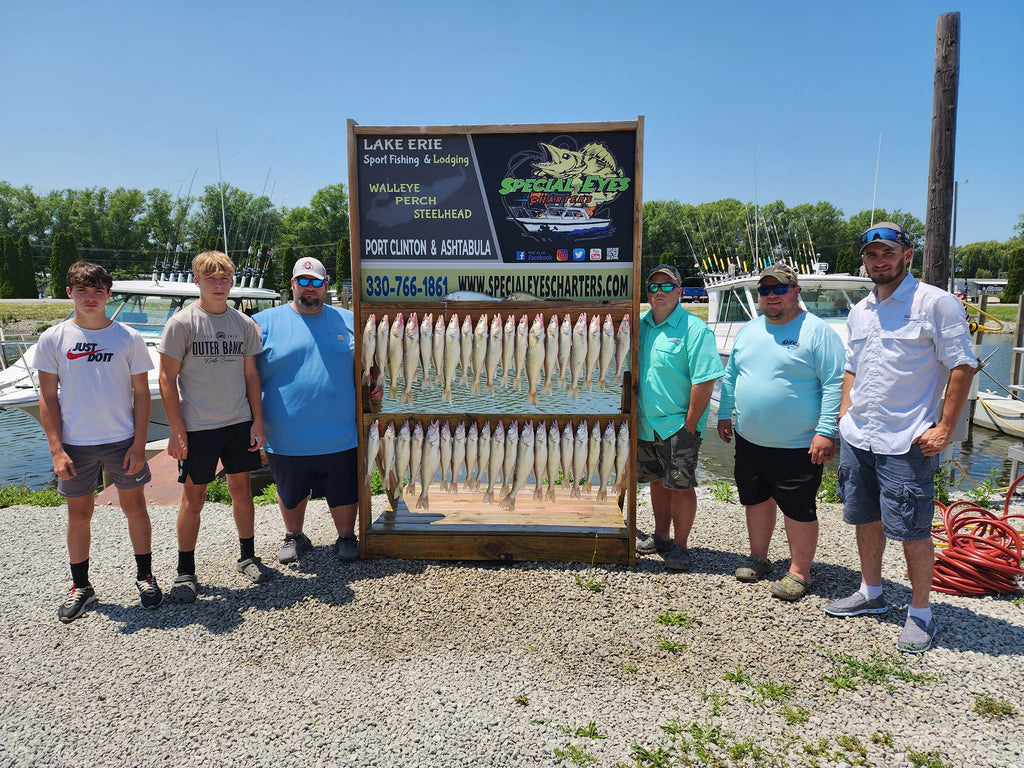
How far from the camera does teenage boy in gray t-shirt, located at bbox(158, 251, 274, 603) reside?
3934 millimetres

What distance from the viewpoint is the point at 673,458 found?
442 centimetres

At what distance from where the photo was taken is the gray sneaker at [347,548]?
4672mm

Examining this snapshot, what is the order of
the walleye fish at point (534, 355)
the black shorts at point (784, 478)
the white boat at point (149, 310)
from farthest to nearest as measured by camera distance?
the white boat at point (149, 310) → the walleye fish at point (534, 355) → the black shorts at point (784, 478)

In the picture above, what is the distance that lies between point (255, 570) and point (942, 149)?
26.3ft

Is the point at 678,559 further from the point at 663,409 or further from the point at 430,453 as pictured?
the point at 430,453

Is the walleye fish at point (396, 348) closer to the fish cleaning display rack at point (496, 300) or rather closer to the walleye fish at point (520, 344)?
the fish cleaning display rack at point (496, 300)

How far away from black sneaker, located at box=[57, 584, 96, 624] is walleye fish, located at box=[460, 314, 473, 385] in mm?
2869

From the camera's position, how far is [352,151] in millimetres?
4375

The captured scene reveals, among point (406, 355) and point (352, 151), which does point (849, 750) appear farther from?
point (352, 151)

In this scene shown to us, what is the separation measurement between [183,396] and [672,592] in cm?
349

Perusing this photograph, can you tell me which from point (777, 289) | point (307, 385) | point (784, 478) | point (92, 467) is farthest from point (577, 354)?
point (92, 467)

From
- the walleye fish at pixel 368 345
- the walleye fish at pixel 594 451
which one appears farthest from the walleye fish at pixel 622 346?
the walleye fish at pixel 368 345

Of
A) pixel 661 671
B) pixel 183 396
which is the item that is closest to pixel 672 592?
pixel 661 671

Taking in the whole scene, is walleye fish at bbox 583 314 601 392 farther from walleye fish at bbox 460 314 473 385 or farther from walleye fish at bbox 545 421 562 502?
walleye fish at bbox 460 314 473 385
